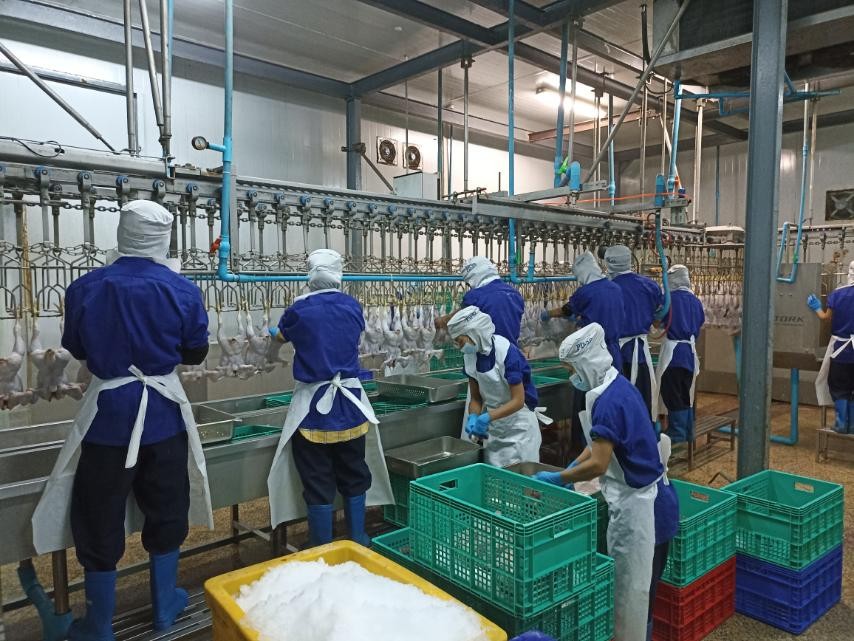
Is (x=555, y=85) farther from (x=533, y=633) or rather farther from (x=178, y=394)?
(x=533, y=633)

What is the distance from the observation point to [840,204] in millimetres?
8102

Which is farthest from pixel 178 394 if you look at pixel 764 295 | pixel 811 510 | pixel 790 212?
pixel 790 212

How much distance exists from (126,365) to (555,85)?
5689 millimetres

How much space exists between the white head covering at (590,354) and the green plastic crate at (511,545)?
1.58 ft

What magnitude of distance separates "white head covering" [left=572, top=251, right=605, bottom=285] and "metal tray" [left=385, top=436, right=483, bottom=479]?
161 centimetres

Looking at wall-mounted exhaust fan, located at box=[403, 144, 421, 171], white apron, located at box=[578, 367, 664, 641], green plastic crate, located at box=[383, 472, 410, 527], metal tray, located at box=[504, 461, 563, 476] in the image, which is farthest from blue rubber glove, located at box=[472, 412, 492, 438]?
wall-mounted exhaust fan, located at box=[403, 144, 421, 171]

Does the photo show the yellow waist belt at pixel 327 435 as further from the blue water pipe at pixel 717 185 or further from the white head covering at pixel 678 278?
the blue water pipe at pixel 717 185

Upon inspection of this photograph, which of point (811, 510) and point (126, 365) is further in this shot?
point (811, 510)

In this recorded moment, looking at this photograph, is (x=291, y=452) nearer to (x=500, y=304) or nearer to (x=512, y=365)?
(x=512, y=365)

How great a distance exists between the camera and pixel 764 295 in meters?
3.35

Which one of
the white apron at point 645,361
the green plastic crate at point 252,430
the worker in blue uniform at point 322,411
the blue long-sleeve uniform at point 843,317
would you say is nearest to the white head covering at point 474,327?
the worker in blue uniform at point 322,411

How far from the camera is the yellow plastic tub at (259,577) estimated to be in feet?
4.61

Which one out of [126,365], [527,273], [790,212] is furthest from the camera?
[790,212]

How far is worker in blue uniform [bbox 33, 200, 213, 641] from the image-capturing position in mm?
2271
